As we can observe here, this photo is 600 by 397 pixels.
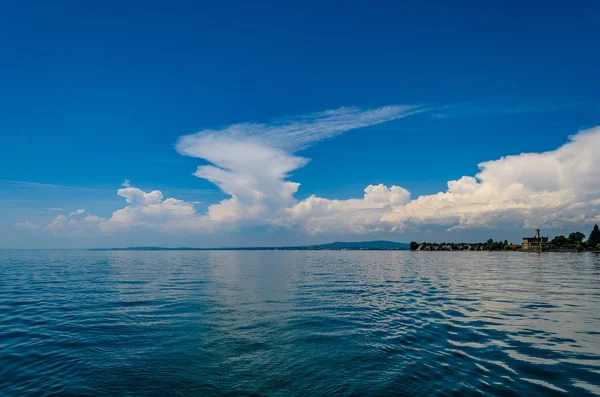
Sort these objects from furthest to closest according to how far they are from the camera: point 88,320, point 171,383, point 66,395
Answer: point 88,320 < point 171,383 < point 66,395

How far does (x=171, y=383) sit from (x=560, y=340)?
786 inches

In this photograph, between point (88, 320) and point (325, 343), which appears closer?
point (325, 343)

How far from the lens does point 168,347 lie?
17.8 m

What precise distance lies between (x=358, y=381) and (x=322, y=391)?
5.84ft

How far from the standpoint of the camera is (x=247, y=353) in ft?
54.4

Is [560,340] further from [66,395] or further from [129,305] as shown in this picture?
[129,305]

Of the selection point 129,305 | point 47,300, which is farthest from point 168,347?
point 47,300

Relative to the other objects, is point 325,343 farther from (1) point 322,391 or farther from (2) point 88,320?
(2) point 88,320

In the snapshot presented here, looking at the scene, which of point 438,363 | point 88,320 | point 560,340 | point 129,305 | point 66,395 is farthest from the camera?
point 129,305

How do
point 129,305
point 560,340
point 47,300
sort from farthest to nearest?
point 47,300 → point 129,305 → point 560,340

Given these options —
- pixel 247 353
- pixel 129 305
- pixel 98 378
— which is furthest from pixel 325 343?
pixel 129 305

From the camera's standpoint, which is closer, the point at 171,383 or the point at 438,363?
the point at 171,383

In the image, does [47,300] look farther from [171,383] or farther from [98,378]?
[171,383]

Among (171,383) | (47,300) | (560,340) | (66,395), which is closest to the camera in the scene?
(66,395)
